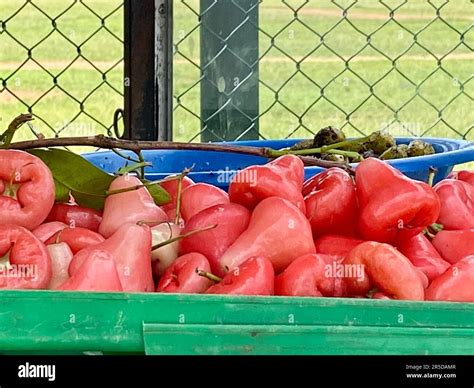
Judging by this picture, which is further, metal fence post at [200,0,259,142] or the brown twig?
metal fence post at [200,0,259,142]

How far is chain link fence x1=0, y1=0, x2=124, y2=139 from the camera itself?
4.53m

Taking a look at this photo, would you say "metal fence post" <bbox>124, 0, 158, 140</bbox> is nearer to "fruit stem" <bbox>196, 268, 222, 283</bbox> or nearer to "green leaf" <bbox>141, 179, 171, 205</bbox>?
"green leaf" <bbox>141, 179, 171, 205</bbox>

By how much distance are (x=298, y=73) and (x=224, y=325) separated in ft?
13.6

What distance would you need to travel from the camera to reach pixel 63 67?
5.28 m

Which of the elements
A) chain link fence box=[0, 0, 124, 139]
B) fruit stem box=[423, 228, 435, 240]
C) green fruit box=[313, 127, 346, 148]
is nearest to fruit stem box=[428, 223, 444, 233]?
fruit stem box=[423, 228, 435, 240]

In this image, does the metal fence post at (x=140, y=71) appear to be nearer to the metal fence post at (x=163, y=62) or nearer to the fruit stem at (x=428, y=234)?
the metal fence post at (x=163, y=62)

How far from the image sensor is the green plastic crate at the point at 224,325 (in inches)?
37.3

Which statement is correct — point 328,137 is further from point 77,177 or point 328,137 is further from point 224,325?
point 224,325

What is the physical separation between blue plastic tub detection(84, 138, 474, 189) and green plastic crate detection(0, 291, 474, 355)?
74 centimetres

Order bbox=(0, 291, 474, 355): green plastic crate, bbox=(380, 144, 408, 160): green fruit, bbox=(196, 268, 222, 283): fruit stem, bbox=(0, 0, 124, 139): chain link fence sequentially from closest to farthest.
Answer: bbox=(0, 291, 474, 355): green plastic crate
bbox=(196, 268, 222, 283): fruit stem
bbox=(380, 144, 408, 160): green fruit
bbox=(0, 0, 124, 139): chain link fence

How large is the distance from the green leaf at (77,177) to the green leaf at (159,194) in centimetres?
5

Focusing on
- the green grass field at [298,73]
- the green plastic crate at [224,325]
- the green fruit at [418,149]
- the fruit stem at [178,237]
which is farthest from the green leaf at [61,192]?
the green grass field at [298,73]

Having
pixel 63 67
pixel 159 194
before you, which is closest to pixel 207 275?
pixel 159 194
